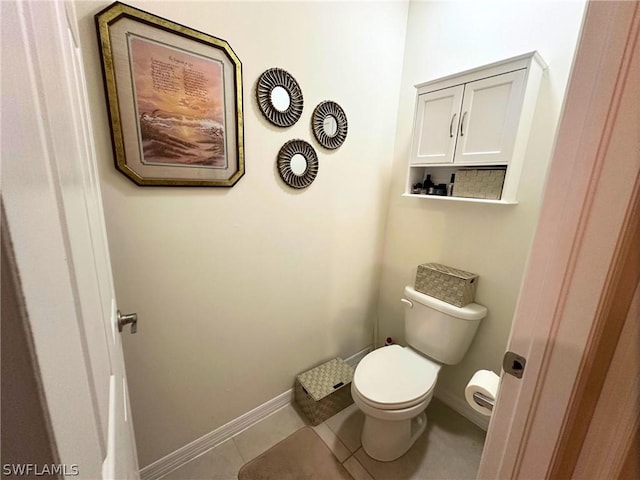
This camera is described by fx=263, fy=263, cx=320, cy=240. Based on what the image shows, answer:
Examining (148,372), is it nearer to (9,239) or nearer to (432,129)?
(9,239)

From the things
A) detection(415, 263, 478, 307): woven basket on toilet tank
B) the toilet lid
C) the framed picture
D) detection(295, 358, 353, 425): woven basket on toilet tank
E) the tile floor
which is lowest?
the tile floor

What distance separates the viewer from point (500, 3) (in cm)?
125

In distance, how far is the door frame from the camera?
1.43ft

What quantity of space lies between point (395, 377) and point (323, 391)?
451mm

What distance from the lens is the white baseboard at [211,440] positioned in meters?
1.21

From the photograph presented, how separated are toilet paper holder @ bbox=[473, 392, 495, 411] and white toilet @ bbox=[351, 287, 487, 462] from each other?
39 centimetres

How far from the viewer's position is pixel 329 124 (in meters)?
1.41

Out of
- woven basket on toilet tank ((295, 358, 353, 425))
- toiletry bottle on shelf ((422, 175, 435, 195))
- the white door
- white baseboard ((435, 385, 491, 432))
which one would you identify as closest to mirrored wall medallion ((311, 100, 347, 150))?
toiletry bottle on shelf ((422, 175, 435, 195))

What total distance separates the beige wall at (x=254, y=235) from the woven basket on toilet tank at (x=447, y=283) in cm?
42

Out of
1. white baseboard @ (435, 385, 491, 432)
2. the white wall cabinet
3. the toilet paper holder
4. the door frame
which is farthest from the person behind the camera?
white baseboard @ (435, 385, 491, 432)

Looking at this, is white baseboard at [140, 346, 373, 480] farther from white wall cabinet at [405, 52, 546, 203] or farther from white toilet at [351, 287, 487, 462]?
white wall cabinet at [405, 52, 546, 203]

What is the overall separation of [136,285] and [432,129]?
159cm

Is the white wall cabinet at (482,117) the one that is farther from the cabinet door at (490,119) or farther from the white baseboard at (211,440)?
the white baseboard at (211,440)

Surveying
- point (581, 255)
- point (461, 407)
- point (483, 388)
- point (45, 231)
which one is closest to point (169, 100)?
point (45, 231)
